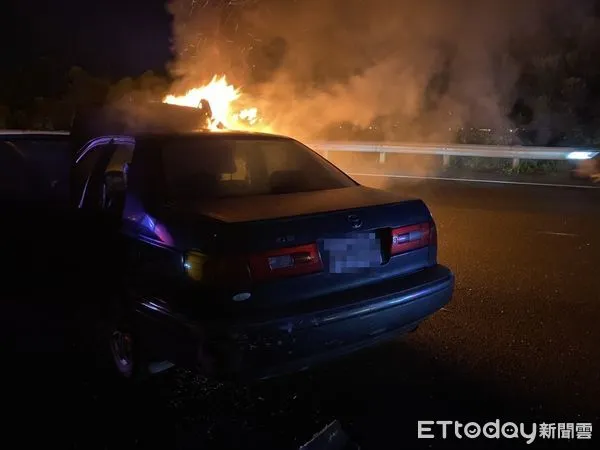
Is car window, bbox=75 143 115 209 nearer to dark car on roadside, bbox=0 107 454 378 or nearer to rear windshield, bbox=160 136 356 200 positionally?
dark car on roadside, bbox=0 107 454 378

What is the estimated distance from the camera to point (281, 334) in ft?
9.52

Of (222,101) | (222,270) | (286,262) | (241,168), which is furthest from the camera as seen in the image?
(222,101)

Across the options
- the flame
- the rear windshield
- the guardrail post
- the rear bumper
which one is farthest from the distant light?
the rear bumper

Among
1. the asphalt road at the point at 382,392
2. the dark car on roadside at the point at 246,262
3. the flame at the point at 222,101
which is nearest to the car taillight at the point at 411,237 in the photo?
the dark car on roadside at the point at 246,262

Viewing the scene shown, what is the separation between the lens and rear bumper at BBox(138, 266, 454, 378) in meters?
2.83

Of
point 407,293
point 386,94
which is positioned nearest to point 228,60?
point 386,94

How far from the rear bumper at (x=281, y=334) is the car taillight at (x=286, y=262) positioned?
0.72 feet

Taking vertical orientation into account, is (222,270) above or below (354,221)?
below

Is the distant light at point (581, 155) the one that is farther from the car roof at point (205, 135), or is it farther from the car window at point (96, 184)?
the car window at point (96, 184)

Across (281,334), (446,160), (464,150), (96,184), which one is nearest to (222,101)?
(464,150)

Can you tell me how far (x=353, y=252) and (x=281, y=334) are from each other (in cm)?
61

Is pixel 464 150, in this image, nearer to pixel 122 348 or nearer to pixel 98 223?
pixel 98 223

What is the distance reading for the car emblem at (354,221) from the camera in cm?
318

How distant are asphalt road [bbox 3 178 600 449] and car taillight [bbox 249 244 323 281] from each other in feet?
2.51
